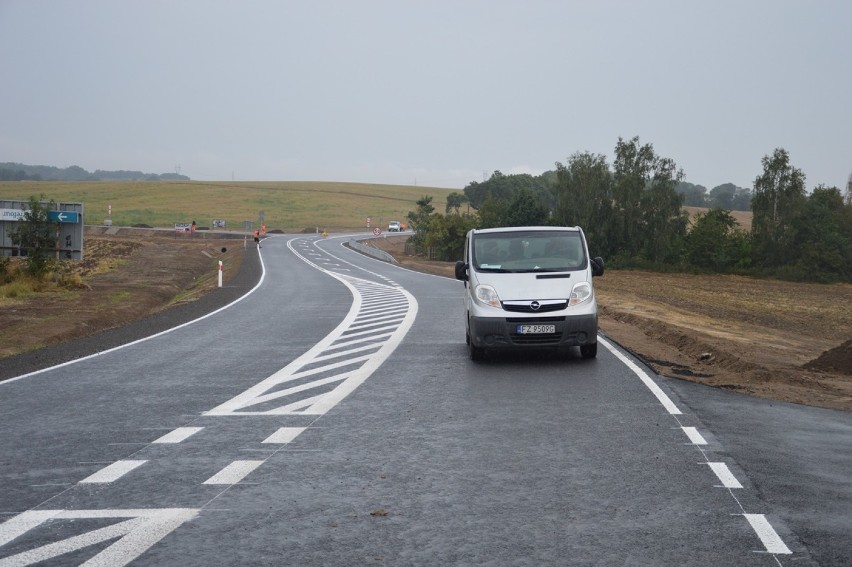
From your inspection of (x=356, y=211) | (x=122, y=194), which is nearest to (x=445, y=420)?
(x=356, y=211)

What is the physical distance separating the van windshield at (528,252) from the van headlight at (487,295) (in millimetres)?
620

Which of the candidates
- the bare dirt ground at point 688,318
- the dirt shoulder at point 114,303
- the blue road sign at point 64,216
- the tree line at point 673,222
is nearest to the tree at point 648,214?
the tree line at point 673,222

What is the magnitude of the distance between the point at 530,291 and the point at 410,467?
6.99 metres

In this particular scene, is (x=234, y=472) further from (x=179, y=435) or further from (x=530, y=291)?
(x=530, y=291)

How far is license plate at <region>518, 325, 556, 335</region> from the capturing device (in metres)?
14.0

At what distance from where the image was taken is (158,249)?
74.8 m

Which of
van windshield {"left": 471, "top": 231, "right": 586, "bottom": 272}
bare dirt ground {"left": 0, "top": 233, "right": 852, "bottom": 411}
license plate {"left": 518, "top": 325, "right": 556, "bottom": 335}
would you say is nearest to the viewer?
license plate {"left": 518, "top": 325, "right": 556, "bottom": 335}

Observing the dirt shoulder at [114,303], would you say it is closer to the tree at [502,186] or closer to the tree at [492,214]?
the tree at [492,214]

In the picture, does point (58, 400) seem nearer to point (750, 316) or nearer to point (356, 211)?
point (750, 316)

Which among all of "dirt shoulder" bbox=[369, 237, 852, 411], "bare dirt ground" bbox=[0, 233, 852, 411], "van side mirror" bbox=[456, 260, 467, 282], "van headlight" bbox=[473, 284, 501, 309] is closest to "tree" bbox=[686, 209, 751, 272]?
"bare dirt ground" bbox=[0, 233, 852, 411]

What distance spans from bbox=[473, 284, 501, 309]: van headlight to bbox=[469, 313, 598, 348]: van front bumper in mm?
276

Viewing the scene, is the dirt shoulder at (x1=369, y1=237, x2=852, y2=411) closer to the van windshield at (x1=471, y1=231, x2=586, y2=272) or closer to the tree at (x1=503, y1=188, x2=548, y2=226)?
the van windshield at (x1=471, y1=231, x2=586, y2=272)

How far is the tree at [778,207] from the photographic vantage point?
70188 mm

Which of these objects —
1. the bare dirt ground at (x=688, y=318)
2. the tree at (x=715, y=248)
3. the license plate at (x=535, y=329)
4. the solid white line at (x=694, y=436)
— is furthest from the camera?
the tree at (x=715, y=248)
